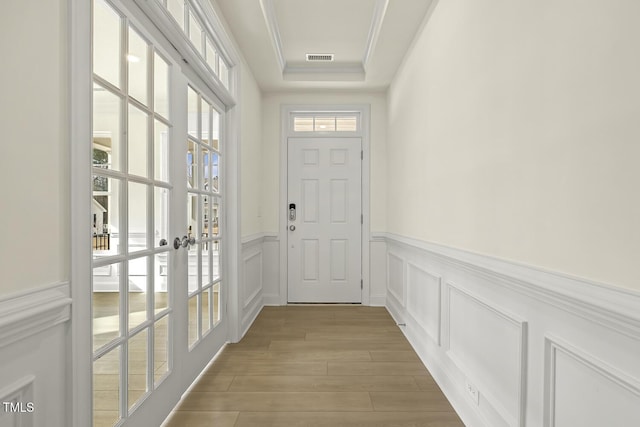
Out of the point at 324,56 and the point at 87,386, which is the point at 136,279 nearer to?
the point at 87,386

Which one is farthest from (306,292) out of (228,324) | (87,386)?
(87,386)

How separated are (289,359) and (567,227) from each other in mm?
2205

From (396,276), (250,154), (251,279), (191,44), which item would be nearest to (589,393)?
(191,44)

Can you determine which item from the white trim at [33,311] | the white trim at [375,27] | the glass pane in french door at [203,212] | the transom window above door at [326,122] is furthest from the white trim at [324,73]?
the white trim at [33,311]

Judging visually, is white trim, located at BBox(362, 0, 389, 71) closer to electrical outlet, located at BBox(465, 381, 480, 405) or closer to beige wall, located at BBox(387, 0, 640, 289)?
beige wall, located at BBox(387, 0, 640, 289)

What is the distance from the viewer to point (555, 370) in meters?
1.26

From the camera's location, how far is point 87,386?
1238 millimetres

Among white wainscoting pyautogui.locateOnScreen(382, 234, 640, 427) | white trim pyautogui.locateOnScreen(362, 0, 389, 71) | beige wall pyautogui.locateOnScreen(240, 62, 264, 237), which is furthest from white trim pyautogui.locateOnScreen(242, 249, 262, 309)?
white trim pyautogui.locateOnScreen(362, 0, 389, 71)

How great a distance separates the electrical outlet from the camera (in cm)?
183

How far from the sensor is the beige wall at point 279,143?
4527mm

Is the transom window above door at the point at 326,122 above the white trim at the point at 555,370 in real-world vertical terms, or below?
above

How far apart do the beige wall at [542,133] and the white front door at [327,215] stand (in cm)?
208

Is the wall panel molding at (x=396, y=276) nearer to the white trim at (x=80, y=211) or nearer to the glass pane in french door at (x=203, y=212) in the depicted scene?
the glass pane in french door at (x=203, y=212)

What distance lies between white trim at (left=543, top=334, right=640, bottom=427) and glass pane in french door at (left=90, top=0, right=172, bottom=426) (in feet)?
5.17
